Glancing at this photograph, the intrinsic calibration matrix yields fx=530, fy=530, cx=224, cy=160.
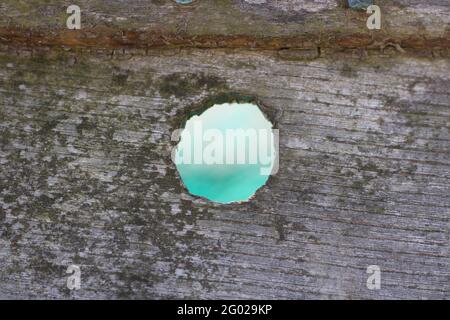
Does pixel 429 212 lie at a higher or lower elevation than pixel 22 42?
lower

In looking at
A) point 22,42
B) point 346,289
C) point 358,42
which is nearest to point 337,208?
point 346,289

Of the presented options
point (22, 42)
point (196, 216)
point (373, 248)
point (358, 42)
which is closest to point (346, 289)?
point (373, 248)

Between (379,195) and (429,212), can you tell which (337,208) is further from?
(429,212)

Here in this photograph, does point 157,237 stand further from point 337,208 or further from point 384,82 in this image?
point 384,82

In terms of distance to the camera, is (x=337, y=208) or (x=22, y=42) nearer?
(x=337, y=208)

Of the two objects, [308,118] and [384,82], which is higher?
[384,82]
